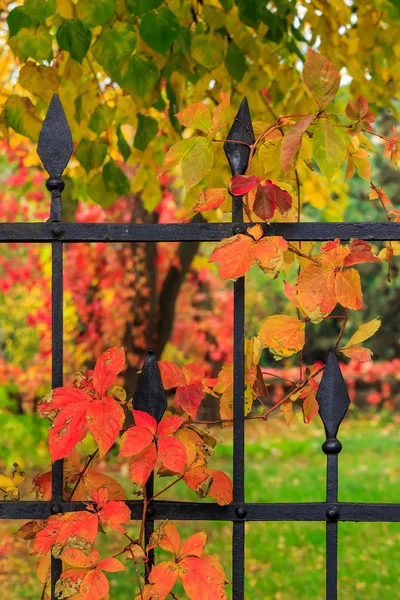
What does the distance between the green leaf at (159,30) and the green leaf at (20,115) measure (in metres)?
0.51

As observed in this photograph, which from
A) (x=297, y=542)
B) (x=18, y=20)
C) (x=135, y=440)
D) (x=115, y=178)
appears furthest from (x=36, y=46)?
(x=297, y=542)

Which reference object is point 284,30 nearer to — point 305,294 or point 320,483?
point 305,294

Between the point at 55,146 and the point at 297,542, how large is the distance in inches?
175

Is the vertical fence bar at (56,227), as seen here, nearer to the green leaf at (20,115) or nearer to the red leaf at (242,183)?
the red leaf at (242,183)

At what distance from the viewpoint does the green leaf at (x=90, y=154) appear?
2453 millimetres

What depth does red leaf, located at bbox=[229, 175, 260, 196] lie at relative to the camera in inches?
48.4

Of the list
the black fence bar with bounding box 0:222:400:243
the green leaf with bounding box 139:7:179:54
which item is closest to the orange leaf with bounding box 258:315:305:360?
the black fence bar with bounding box 0:222:400:243

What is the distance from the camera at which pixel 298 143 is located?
1.18 metres

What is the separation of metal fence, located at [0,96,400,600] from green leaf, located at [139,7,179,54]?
0.69 m

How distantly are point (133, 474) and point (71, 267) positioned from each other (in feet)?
22.3

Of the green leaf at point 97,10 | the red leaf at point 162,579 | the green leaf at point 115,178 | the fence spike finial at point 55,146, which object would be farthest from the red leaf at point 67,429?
the green leaf at point 115,178

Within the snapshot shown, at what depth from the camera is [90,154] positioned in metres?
2.47

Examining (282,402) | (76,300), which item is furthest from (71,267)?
(282,402)

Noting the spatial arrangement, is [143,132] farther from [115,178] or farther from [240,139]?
[240,139]
